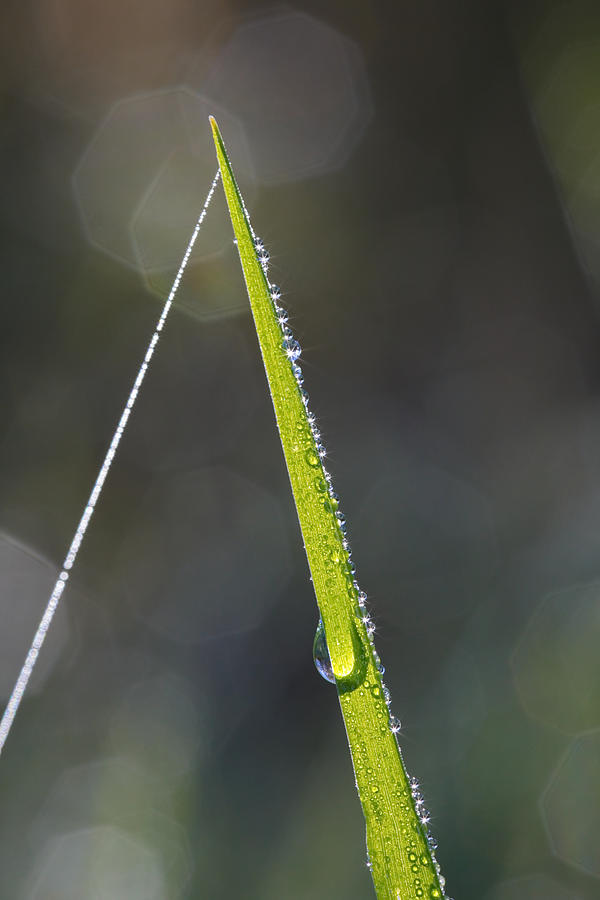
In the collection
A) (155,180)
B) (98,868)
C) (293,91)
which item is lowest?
(98,868)

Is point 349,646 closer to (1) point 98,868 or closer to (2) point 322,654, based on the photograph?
(2) point 322,654

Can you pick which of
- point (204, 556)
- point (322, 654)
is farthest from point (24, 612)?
point (322, 654)

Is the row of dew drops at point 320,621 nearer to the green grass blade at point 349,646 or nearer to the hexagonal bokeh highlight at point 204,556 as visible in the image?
the green grass blade at point 349,646

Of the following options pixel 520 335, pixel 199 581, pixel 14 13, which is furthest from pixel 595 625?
pixel 14 13

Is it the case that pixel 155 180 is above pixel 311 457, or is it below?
above

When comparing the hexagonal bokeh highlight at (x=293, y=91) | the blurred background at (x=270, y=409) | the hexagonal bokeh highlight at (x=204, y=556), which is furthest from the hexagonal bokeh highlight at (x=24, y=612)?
the hexagonal bokeh highlight at (x=293, y=91)

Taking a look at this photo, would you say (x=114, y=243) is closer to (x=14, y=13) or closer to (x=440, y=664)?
(x=14, y=13)
